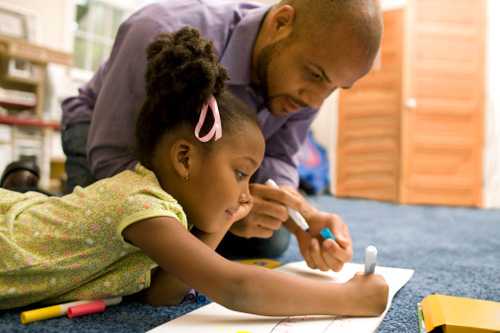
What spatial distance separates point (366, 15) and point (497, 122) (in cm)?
277

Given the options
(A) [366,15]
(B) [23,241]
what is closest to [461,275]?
(A) [366,15]

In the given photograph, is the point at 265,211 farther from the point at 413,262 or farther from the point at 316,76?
the point at 413,262

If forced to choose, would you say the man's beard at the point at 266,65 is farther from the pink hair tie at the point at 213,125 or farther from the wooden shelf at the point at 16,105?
the wooden shelf at the point at 16,105

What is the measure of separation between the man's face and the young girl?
175 millimetres

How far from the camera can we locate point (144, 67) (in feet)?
2.79

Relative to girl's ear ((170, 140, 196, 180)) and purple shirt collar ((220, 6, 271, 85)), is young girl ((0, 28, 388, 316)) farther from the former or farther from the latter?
purple shirt collar ((220, 6, 271, 85))

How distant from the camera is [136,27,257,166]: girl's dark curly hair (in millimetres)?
624

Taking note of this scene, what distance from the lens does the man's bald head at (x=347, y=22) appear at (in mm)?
786

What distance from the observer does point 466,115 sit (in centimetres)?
312

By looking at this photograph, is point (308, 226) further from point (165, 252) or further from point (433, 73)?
point (433, 73)

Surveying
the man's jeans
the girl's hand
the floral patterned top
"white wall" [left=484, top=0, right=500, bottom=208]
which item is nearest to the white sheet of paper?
the girl's hand

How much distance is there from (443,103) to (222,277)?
9.72ft

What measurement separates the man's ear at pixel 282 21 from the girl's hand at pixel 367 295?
1.52ft

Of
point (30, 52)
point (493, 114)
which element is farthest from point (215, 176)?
point (493, 114)
